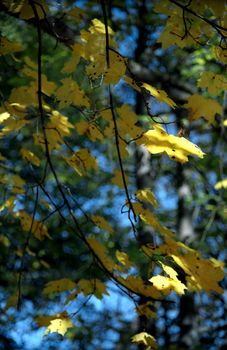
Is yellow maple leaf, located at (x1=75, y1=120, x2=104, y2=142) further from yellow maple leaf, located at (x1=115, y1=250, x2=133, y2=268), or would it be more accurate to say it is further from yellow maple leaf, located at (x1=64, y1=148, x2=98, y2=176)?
yellow maple leaf, located at (x1=115, y1=250, x2=133, y2=268)

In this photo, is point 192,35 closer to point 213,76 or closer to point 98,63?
point 213,76

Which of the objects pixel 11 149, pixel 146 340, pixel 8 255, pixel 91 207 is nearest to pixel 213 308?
pixel 91 207

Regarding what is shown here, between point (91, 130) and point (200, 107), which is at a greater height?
point (91, 130)

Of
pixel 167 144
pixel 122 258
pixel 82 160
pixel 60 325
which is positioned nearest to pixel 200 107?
pixel 167 144

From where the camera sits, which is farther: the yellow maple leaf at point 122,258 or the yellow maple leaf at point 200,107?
the yellow maple leaf at point 122,258

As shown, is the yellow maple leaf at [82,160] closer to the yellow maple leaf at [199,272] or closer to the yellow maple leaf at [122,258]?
the yellow maple leaf at [122,258]

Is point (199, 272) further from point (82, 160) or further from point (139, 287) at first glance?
point (82, 160)

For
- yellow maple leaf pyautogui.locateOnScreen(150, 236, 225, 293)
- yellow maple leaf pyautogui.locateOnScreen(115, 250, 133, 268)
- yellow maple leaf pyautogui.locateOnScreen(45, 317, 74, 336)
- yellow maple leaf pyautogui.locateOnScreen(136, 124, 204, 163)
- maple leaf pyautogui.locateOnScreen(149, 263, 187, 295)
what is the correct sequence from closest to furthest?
yellow maple leaf pyautogui.locateOnScreen(136, 124, 204, 163) → maple leaf pyautogui.locateOnScreen(149, 263, 187, 295) → yellow maple leaf pyautogui.locateOnScreen(150, 236, 225, 293) → yellow maple leaf pyautogui.locateOnScreen(45, 317, 74, 336) → yellow maple leaf pyautogui.locateOnScreen(115, 250, 133, 268)

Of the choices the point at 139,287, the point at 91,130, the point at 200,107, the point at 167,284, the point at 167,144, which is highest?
the point at 91,130

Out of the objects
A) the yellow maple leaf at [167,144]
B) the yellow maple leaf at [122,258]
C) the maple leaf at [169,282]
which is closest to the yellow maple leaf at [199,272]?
the maple leaf at [169,282]

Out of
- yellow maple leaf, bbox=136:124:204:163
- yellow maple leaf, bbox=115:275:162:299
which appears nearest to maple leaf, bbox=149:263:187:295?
yellow maple leaf, bbox=115:275:162:299

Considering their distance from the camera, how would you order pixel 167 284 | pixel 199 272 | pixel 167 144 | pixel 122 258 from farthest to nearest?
pixel 122 258 → pixel 199 272 → pixel 167 284 → pixel 167 144

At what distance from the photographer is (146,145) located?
1.37m

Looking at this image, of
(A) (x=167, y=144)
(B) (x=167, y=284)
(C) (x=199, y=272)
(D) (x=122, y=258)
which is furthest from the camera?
(D) (x=122, y=258)
